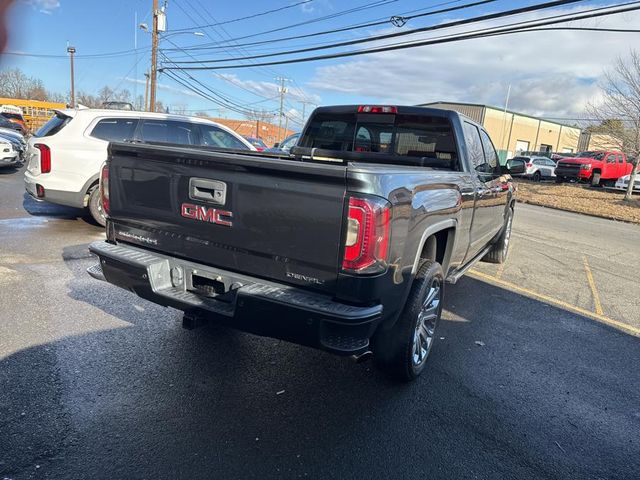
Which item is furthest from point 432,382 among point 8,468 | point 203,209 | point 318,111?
point 318,111

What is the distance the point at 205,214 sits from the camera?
296cm

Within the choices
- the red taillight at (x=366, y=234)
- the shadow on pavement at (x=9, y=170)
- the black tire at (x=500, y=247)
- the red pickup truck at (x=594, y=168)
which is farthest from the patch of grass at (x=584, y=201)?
the shadow on pavement at (x=9, y=170)

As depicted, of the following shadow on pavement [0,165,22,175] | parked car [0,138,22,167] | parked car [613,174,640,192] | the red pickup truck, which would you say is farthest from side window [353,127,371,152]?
the red pickup truck

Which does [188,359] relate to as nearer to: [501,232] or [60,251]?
[60,251]

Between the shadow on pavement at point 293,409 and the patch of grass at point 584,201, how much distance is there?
1391cm

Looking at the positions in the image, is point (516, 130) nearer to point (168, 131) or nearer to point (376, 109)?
point (168, 131)

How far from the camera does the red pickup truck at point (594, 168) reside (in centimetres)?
2516

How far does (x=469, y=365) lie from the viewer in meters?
3.89

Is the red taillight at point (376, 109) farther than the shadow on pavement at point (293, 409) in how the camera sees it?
Yes

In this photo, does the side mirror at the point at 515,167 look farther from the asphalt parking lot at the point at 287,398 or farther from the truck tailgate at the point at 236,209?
the truck tailgate at the point at 236,209

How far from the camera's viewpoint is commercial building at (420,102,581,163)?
5188 centimetres

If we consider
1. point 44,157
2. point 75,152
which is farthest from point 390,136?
point 44,157

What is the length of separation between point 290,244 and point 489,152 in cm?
400

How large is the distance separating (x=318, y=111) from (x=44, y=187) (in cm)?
479
